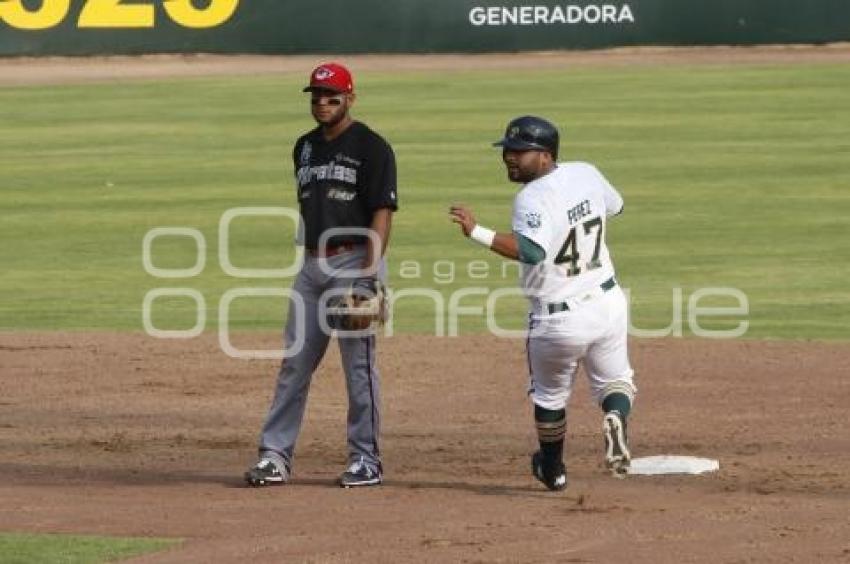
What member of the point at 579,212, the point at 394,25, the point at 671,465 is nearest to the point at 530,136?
the point at 579,212

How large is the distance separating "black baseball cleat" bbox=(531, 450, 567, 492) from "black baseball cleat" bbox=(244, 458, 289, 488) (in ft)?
3.93

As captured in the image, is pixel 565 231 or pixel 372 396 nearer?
pixel 565 231

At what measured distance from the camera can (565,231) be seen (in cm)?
867

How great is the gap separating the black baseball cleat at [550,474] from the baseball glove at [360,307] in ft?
3.13

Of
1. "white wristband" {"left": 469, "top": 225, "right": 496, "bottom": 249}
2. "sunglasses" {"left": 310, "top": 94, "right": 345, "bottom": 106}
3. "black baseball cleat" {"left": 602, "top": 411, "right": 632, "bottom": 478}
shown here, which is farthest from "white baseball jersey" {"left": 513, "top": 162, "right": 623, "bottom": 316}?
"sunglasses" {"left": 310, "top": 94, "right": 345, "bottom": 106}

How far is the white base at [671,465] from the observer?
9.54m

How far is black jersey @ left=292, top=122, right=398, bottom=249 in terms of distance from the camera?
907 centimetres

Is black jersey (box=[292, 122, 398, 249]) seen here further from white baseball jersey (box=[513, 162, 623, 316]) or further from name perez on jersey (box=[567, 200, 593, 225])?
name perez on jersey (box=[567, 200, 593, 225])

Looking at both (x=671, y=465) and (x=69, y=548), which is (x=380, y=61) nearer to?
(x=671, y=465)

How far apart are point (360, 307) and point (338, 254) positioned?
0.32 metres

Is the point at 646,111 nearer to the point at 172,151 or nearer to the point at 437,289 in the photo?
the point at 172,151

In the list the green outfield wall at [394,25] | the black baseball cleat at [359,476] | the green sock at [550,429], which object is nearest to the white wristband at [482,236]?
the green sock at [550,429]

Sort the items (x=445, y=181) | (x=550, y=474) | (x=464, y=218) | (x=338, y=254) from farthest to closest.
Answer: (x=445, y=181)
(x=338, y=254)
(x=550, y=474)
(x=464, y=218)

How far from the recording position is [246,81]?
32.4 meters
